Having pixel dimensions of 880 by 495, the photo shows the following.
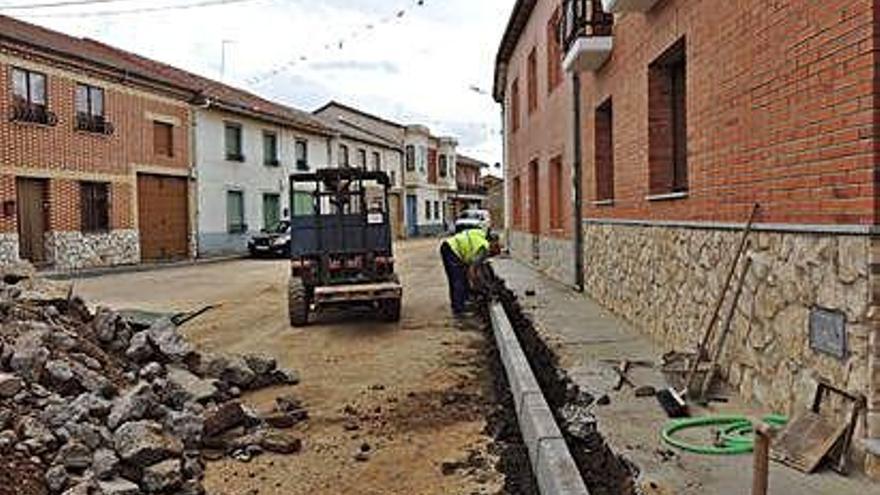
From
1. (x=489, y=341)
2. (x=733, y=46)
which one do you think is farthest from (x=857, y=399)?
(x=489, y=341)

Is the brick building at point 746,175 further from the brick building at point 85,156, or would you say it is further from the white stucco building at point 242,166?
the white stucco building at point 242,166

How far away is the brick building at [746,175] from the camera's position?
13.9 ft

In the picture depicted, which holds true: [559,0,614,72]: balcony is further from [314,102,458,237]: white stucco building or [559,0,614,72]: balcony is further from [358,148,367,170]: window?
[314,102,458,237]: white stucco building

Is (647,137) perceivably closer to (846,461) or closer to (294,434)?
(294,434)

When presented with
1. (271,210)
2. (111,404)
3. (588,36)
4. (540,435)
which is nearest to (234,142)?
(271,210)

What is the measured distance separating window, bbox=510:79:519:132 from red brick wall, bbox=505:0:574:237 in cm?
3

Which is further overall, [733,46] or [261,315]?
[261,315]

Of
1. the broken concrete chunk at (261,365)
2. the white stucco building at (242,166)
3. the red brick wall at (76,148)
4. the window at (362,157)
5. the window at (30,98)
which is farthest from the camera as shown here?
the window at (362,157)

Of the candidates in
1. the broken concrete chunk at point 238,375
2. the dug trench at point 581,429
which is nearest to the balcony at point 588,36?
the dug trench at point 581,429

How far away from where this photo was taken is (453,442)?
6.56 meters

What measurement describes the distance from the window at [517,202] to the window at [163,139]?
12754 mm

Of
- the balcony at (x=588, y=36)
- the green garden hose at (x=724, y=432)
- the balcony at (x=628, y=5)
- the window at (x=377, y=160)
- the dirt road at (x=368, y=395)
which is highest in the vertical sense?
the window at (x=377, y=160)

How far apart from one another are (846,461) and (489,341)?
730cm

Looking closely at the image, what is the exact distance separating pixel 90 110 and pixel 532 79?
1417 centimetres
